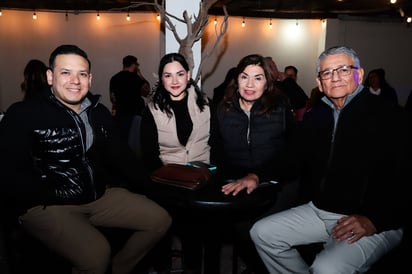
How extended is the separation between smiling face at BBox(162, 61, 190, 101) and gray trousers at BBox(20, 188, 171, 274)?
0.76 meters

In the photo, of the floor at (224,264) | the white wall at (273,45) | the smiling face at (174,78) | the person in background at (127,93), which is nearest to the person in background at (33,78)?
the person in background at (127,93)

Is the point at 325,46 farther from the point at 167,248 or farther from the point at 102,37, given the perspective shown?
the point at 167,248

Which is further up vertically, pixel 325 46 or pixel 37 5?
pixel 37 5

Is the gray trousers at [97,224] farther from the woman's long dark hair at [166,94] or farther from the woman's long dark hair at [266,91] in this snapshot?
the woman's long dark hair at [266,91]

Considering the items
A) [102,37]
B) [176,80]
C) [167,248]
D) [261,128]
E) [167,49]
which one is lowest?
[167,248]

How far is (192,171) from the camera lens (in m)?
1.96

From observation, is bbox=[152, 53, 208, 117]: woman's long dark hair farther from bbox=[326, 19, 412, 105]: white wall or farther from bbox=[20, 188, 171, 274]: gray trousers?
bbox=[326, 19, 412, 105]: white wall

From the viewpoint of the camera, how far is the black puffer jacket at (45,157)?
1793 millimetres

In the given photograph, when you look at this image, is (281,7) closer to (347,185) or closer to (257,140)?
(257,140)

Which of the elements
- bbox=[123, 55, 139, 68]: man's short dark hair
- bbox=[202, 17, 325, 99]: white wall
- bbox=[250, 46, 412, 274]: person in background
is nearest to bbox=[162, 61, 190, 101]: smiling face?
bbox=[250, 46, 412, 274]: person in background

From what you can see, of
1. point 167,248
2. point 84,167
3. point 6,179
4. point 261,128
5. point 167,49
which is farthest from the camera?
point 167,49

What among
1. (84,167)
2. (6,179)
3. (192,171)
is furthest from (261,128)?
(6,179)

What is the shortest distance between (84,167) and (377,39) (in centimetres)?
842

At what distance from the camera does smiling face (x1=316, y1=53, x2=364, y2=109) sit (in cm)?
192
